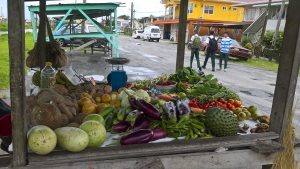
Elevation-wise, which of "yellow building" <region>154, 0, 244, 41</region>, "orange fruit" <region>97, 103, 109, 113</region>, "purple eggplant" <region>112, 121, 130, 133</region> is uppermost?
"yellow building" <region>154, 0, 244, 41</region>

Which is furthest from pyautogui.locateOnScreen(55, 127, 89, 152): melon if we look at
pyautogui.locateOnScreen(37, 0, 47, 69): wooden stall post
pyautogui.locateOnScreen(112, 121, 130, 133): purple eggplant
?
pyautogui.locateOnScreen(37, 0, 47, 69): wooden stall post

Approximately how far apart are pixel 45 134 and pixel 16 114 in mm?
337

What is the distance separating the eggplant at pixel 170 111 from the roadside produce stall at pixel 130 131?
0.5 inches

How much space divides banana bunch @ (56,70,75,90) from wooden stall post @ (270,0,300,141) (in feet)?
11.1

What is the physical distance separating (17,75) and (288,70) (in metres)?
2.67

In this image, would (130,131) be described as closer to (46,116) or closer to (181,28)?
(46,116)

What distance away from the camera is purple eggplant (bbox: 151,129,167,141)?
11.7 feet

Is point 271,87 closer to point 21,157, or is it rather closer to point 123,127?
point 123,127

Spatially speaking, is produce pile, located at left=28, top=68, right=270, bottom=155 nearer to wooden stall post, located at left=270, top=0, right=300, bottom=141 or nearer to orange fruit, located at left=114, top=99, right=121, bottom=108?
orange fruit, located at left=114, top=99, right=121, bottom=108

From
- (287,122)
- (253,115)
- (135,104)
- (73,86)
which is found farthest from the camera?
(73,86)

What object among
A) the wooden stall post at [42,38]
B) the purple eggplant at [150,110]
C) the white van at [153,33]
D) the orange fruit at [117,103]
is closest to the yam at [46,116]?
the purple eggplant at [150,110]

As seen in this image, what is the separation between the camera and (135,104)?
13.4 ft

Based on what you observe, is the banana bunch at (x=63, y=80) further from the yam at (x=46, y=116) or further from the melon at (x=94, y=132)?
the melon at (x=94, y=132)

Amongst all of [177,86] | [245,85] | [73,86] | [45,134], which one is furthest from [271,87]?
[45,134]
